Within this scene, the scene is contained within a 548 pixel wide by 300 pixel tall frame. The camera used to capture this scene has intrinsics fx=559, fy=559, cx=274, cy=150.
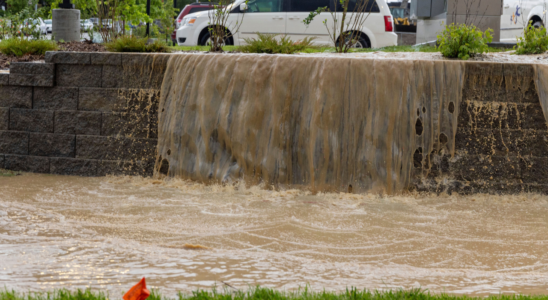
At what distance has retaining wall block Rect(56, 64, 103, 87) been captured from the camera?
735 centimetres

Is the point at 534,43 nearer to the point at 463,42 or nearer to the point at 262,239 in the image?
the point at 463,42

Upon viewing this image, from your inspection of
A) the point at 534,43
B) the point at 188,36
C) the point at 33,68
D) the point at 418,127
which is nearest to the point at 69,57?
the point at 33,68

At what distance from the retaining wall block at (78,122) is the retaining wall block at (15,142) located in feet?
1.52

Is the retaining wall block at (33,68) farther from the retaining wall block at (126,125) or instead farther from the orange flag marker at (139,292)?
the orange flag marker at (139,292)

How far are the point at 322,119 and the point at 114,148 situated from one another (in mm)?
2784

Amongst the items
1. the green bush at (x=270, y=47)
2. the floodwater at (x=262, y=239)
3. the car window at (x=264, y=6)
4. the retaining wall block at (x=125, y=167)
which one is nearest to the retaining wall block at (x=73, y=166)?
the retaining wall block at (x=125, y=167)

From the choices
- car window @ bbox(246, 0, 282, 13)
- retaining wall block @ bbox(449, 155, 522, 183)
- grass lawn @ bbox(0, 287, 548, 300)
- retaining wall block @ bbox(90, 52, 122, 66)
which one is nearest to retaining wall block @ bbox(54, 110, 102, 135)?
retaining wall block @ bbox(90, 52, 122, 66)

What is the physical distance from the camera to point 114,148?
7.32 meters

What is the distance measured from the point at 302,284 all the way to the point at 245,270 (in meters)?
0.47

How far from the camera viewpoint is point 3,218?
205 inches

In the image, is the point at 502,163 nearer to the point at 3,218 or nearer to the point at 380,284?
the point at 380,284

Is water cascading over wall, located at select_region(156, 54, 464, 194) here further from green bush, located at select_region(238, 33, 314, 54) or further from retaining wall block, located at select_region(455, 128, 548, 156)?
green bush, located at select_region(238, 33, 314, 54)

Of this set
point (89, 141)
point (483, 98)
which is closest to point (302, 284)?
point (483, 98)

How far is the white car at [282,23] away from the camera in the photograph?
12.1 meters
